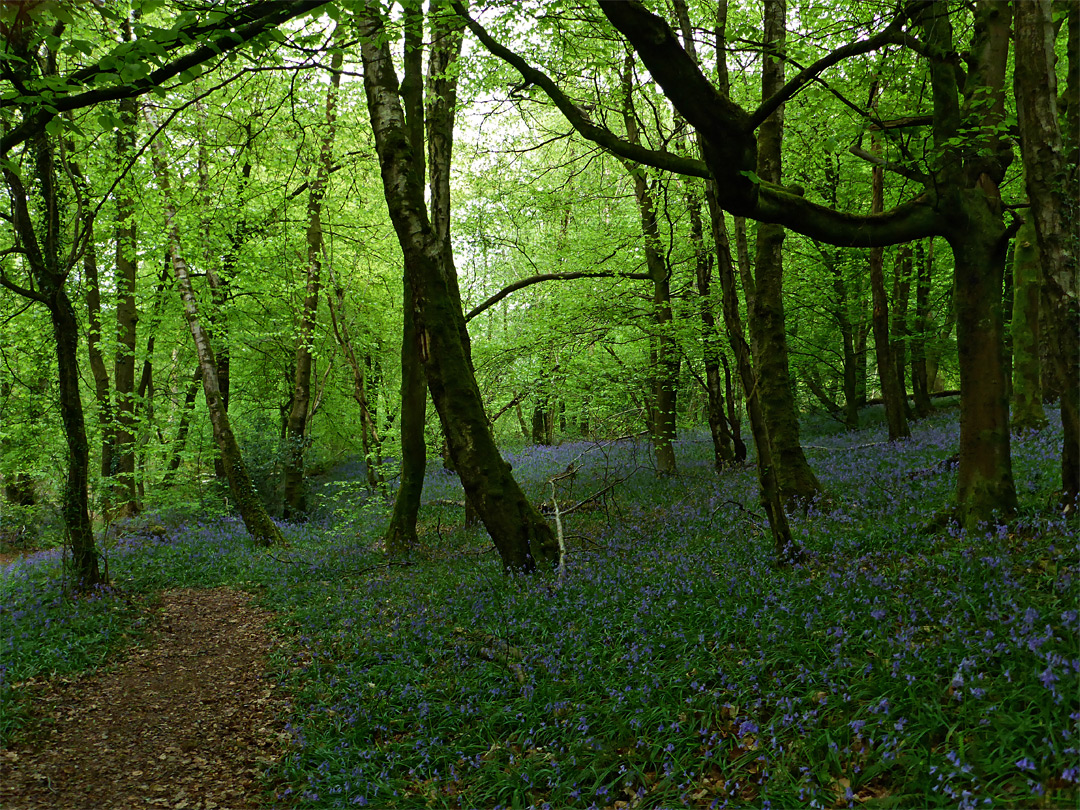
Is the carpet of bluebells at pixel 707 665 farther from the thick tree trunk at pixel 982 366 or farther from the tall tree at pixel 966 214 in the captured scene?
the tall tree at pixel 966 214

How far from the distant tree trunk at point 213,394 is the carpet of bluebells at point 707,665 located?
5.09m

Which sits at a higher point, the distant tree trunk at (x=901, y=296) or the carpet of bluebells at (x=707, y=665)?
the distant tree trunk at (x=901, y=296)

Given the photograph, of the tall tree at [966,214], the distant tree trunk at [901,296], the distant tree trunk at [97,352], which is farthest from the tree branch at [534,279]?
the distant tree trunk at [97,352]

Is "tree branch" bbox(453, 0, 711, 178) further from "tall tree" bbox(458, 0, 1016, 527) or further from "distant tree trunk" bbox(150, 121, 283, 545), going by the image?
"distant tree trunk" bbox(150, 121, 283, 545)

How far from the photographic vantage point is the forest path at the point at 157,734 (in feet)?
16.7

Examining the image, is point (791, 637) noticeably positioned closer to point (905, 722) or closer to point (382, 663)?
point (905, 722)

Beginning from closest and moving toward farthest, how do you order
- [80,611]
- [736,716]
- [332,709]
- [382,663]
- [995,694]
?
[995,694], [736,716], [332,709], [382,663], [80,611]

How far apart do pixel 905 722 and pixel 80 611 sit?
1025 centimetres

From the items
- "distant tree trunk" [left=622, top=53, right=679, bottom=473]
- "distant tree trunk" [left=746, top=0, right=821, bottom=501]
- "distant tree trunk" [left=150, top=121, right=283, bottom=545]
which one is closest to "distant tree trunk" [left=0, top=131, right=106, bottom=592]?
"distant tree trunk" [left=150, top=121, right=283, bottom=545]

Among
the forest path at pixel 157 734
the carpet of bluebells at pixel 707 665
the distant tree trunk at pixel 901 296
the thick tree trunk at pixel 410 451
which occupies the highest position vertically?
the distant tree trunk at pixel 901 296

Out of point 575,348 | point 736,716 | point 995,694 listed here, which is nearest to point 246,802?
point 736,716

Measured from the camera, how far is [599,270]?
16.5m

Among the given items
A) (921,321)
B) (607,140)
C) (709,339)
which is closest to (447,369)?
(607,140)

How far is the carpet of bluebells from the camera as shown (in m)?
3.52
